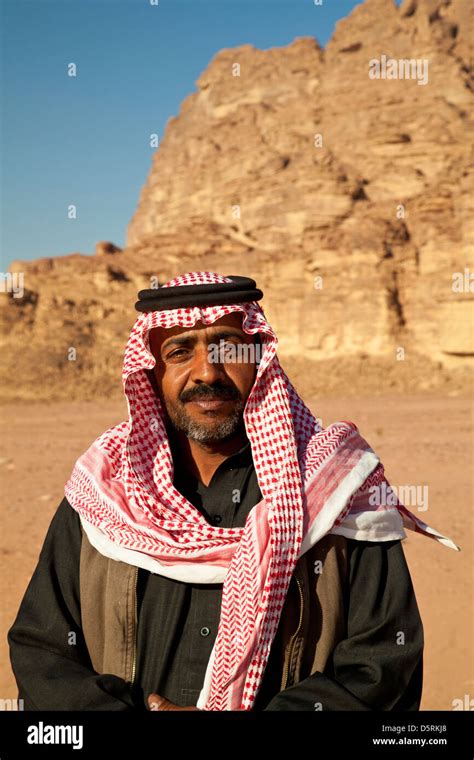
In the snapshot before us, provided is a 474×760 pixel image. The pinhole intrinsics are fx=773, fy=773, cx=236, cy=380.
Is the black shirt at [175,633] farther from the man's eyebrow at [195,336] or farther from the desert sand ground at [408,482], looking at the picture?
the desert sand ground at [408,482]

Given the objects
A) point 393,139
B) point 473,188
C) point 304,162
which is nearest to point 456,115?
point 393,139

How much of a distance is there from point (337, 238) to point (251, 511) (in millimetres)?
27457

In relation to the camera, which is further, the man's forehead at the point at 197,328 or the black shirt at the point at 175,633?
the man's forehead at the point at 197,328

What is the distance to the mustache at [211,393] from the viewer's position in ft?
6.90

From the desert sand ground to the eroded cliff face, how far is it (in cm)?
609

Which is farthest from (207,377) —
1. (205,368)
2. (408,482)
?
(408,482)

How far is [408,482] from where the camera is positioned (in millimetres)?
9797

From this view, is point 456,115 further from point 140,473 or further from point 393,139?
point 140,473

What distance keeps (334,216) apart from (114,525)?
3163 cm

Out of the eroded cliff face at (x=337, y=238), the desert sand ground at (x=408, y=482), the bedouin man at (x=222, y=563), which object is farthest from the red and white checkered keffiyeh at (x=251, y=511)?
the eroded cliff face at (x=337, y=238)

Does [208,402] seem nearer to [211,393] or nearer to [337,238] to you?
[211,393]

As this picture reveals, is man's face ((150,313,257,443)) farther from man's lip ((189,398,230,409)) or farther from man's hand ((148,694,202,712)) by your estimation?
man's hand ((148,694,202,712))

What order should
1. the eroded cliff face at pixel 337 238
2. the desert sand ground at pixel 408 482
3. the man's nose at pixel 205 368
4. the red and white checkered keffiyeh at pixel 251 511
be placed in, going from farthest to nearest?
the eroded cliff face at pixel 337 238 → the desert sand ground at pixel 408 482 → the man's nose at pixel 205 368 → the red and white checkered keffiyeh at pixel 251 511

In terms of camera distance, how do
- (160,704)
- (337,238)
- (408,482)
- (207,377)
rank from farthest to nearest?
(337,238)
(408,482)
(207,377)
(160,704)
